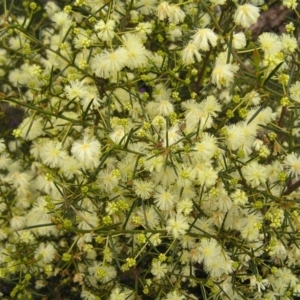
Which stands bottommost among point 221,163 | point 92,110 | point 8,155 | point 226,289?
point 226,289

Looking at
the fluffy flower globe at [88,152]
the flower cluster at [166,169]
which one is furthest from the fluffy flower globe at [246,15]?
the fluffy flower globe at [88,152]

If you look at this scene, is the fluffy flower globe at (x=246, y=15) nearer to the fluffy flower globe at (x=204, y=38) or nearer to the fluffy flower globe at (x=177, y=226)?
the fluffy flower globe at (x=204, y=38)

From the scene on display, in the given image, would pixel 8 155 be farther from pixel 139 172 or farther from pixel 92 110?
pixel 139 172

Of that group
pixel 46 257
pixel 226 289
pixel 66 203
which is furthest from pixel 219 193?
pixel 46 257

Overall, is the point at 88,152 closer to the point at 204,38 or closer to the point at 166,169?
the point at 166,169

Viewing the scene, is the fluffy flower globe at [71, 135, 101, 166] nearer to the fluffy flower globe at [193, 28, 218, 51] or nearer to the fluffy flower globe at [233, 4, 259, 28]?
the fluffy flower globe at [193, 28, 218, 51]

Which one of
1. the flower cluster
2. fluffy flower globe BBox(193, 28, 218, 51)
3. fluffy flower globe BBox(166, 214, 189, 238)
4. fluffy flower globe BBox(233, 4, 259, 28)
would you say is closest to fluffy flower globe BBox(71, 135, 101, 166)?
the flower cluster

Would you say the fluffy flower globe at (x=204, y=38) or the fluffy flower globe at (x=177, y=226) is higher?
the fluffy flower globe at (x=204, y=38)

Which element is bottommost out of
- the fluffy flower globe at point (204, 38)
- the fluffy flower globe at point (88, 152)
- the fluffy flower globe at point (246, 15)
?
the fluffy flower globe at point (88, 152)

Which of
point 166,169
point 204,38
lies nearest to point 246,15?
point 204,38
